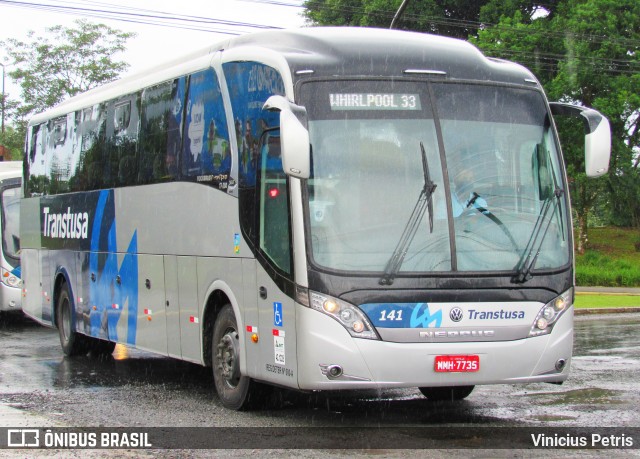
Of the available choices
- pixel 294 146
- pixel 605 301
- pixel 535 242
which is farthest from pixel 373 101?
pixel 605 301

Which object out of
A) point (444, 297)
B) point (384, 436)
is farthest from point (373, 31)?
point (384, 436)

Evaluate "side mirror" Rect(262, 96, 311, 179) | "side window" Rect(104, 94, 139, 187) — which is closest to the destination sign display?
"side mirror" Rect(262, 96, 311, 179)

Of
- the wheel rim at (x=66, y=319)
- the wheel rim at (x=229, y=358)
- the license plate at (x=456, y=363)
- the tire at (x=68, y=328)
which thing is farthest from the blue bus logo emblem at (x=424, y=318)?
the wheel rim at (x=66, y=319)

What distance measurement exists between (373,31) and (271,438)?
3.88 meters

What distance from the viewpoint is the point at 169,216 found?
11.9 metres

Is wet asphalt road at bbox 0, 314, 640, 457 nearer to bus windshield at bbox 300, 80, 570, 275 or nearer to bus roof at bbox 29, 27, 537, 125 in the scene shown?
bus windshield at bbox 300, 80, 570, 275

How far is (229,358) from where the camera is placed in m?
10.4

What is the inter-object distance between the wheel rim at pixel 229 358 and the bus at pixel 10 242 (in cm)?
1189

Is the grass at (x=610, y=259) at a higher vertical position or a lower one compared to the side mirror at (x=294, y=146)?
lower

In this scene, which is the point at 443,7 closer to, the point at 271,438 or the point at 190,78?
the point at 190,78

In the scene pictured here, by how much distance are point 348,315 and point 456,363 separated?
0.96 m

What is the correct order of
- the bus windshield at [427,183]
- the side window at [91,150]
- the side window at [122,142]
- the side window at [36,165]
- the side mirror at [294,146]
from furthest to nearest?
the side window at [36,165], the side window at [91,150], the side window at [122,142], the bus windshield at [427,183], the side mirror at [294,146]

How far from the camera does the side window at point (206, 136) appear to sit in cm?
1058

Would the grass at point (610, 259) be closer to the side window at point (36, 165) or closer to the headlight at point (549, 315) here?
the side window at point (36, 165)
